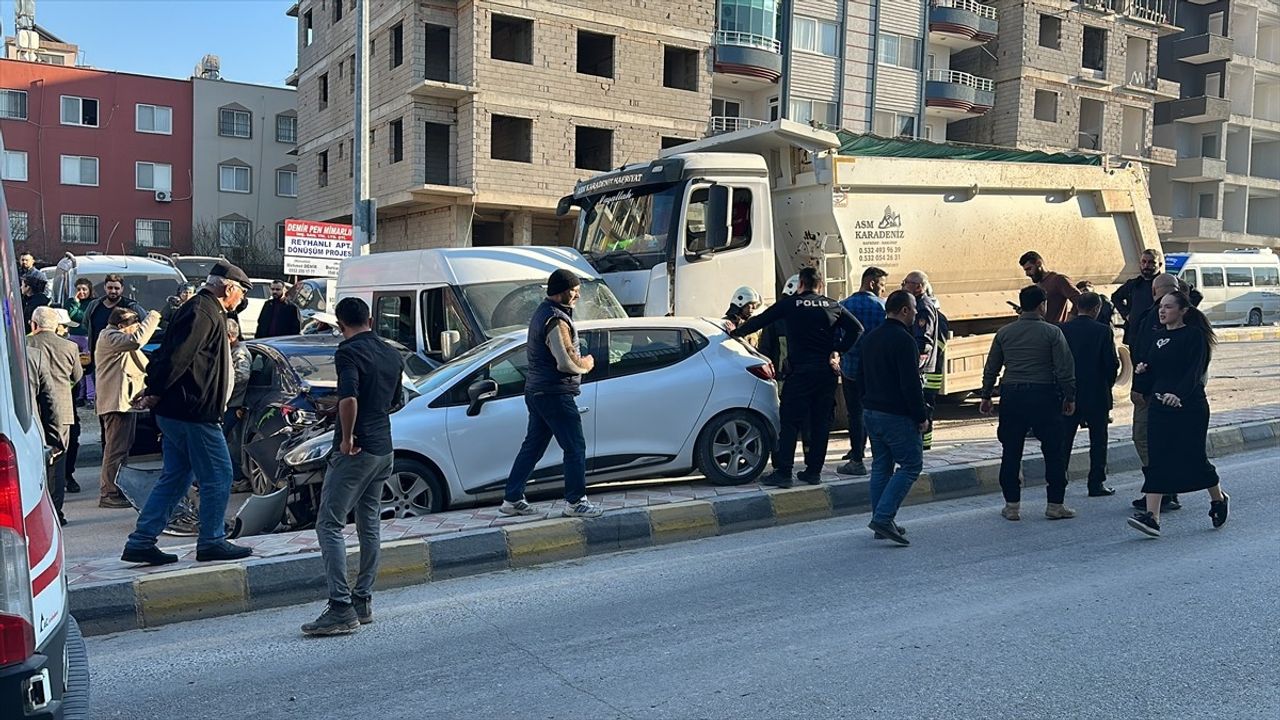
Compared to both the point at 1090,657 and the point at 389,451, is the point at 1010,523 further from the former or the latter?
the point at 389,451

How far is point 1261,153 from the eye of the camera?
53.7m

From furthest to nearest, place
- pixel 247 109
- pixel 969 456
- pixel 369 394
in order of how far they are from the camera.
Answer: pixel 247 109 → pixel 969 456 → pixel 369 394

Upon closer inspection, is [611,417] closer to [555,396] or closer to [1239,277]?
[555,396]

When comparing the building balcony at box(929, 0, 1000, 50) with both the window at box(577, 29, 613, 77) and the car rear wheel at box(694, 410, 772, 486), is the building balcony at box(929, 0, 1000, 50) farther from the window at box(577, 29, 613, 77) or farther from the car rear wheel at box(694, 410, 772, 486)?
the car rear wheel at box(694, 410, 772, 486)

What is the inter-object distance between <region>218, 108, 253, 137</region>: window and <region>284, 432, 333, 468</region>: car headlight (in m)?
41.1

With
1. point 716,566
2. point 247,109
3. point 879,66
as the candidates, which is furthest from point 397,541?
point 247,109

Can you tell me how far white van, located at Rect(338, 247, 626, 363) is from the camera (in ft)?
33.3

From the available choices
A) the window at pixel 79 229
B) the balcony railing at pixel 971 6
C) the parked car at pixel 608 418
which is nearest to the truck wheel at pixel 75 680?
the parked car at pixel 608 418

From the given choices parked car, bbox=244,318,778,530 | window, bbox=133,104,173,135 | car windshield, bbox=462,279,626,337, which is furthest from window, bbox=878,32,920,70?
parked car, bbox=244,318,778,530

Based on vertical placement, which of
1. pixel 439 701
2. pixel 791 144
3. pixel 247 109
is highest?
pixel 247 109

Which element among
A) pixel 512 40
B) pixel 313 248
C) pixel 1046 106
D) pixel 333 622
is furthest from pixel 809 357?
pixel 1046 106

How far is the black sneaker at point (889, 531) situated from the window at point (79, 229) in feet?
137

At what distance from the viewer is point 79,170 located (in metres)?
41.2

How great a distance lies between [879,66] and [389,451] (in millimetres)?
35569
